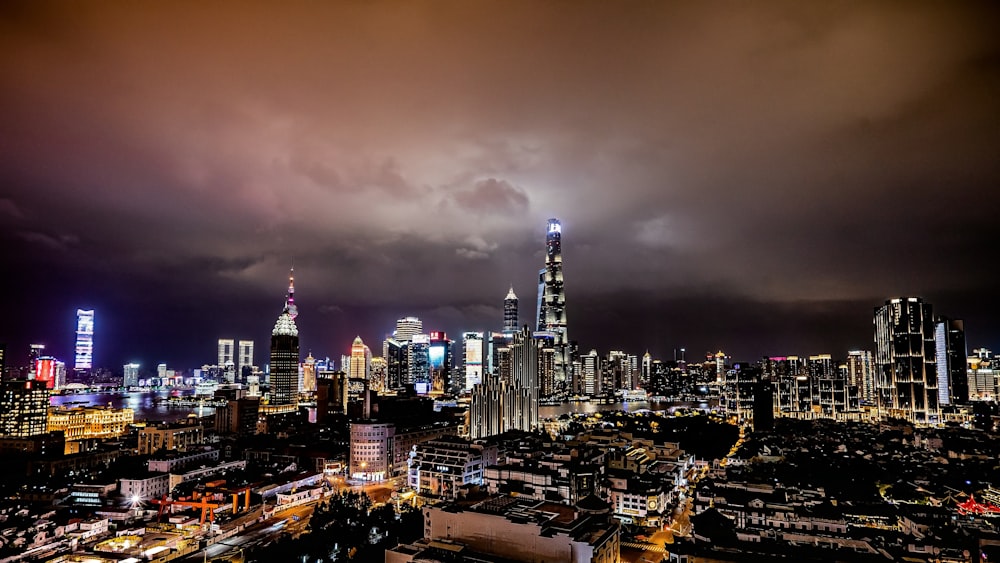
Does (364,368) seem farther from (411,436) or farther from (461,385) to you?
(411,436)

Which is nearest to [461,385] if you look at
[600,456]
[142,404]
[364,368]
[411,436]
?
[364,368]

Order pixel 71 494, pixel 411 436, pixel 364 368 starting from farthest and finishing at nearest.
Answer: pixel 364 368 → pixel 411 436 → pixel 71 494

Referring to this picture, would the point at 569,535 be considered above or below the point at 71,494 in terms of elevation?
above

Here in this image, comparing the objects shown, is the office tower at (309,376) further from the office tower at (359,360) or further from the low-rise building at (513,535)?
the low-rise building at (513,535)

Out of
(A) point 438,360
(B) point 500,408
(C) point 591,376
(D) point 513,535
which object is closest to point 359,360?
(A) point 438,360

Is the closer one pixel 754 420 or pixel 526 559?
pixel 526 559

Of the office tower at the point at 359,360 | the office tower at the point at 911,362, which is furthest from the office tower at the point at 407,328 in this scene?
the office tower at the point at 911,362
